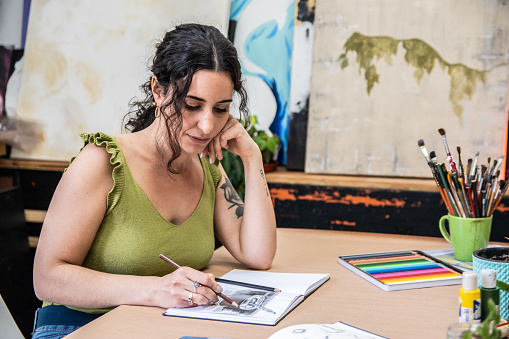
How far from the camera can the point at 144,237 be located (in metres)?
1.28

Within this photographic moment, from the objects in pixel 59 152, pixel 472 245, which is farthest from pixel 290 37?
pixel 472 245

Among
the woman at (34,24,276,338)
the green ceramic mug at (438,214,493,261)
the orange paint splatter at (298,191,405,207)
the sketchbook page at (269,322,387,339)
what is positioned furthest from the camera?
the orange paint splatter at (298,191,405,207)

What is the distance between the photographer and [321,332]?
3.02ft

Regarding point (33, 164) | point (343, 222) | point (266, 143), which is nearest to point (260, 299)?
point (343, 222)

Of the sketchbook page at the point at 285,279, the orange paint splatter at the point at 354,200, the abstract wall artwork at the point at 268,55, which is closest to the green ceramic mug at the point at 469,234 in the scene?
the sketchbook page at the point at 285,279

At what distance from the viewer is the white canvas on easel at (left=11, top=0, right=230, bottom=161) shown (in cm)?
268

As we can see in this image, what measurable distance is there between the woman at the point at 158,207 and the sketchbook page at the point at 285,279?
2.8 inches

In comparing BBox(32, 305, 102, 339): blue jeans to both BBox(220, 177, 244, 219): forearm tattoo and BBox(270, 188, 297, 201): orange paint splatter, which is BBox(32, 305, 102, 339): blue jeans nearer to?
BBox(220, 177, 244, 219): forearm tattoo

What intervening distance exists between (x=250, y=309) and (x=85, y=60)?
2033 millimetres

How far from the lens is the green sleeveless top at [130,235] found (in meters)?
1.26

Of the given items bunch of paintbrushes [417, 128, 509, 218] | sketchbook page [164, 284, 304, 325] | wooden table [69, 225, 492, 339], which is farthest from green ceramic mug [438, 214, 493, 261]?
sketchbook page [164, 284, 304, 325]

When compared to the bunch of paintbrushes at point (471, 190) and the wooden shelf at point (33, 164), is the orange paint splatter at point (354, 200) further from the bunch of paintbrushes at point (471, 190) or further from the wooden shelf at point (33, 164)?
the wooden shelf at point (33, 164)

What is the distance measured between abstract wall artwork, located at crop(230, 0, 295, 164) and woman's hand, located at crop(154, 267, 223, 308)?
161 centimetres

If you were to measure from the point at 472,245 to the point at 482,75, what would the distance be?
45.0 inches
